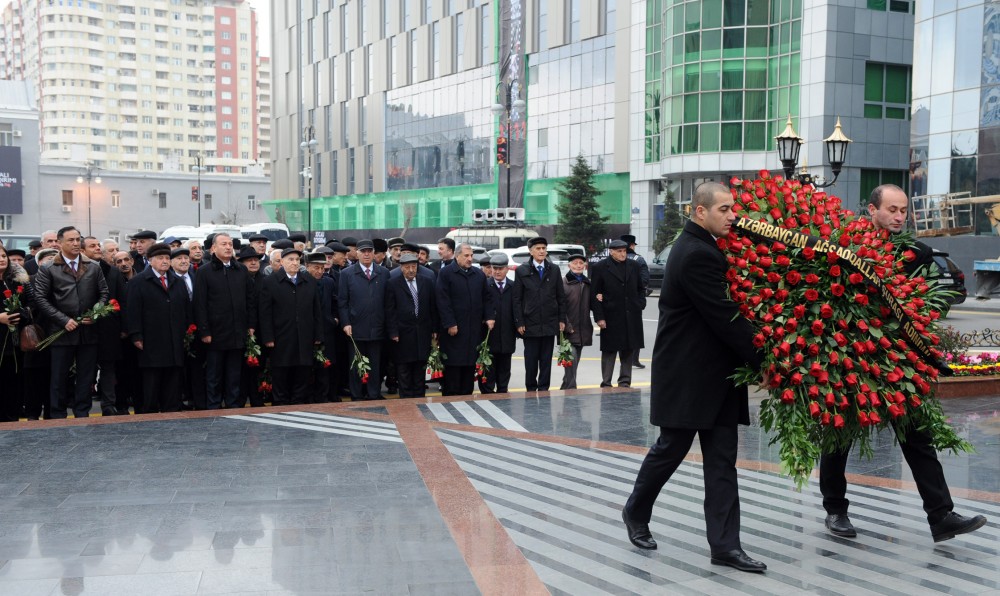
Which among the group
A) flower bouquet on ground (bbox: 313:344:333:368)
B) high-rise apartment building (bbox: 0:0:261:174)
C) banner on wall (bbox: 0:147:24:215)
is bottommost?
flower bouquet on ground (bbox: 313:344:333:368)

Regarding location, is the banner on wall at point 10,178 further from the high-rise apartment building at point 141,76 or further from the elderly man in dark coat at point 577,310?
the elderly man in dark coat at point 577,310

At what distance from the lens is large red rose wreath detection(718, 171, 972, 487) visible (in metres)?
5.27

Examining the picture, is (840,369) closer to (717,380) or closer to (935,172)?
(717,380)

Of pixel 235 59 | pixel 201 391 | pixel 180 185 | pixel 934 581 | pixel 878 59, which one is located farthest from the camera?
pixel 235 59

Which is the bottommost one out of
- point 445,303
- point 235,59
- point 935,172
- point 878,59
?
point 445,303

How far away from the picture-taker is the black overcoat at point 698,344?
5.27 meters

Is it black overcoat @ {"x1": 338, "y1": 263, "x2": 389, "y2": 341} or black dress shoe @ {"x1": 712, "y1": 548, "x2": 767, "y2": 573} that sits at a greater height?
black overcoat @ {"x1": 338, "y1": 263, "x2": 389, "y2": 341}

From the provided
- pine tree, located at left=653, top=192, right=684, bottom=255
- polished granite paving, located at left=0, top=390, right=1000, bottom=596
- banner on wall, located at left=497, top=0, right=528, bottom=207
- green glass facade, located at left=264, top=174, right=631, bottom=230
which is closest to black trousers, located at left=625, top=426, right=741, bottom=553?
polished granite paving, located at left=0, top=390, right=1000, bottom=596

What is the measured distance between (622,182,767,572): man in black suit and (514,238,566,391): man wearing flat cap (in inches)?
267

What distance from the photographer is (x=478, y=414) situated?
34.3 ft

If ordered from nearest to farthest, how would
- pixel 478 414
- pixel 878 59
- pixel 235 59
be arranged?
pixel 478 414, pixel 878 59, pixel 235 59

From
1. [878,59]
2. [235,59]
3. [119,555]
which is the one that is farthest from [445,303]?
[235,59]

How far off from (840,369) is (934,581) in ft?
3.87

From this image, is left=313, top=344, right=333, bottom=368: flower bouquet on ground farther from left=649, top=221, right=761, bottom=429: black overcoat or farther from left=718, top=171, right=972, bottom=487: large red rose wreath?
left=718, top=171, right=972, bottom=487: large red rose wreath
